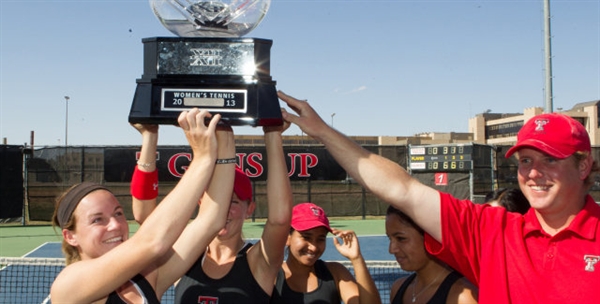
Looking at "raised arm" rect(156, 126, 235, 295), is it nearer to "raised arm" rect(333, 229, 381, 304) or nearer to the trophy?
the trophy

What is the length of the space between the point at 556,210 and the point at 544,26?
37.9 feet

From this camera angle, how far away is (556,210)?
2303 mm

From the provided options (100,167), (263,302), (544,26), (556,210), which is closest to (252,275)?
(263,302)

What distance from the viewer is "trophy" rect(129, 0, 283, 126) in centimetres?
239

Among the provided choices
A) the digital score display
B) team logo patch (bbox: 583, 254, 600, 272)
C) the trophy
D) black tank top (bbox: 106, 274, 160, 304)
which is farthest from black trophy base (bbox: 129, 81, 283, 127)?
the digital score display

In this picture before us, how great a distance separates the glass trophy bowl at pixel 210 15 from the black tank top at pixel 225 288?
3.65 feet

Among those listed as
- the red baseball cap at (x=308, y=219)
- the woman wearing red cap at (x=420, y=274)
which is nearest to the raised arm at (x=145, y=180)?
the red baseball cap at (x=308, y=219)

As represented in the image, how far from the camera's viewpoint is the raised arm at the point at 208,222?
241 cm

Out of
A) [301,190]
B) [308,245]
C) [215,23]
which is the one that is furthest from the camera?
[301,190]

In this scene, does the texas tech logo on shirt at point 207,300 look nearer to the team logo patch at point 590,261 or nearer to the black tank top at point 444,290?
the black tank top at point 444,290

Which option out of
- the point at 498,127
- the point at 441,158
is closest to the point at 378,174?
the point at 441,158

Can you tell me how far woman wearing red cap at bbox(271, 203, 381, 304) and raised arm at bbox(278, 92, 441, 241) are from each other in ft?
2.84

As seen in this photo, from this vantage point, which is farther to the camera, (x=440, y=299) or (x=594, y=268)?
(x=440, y=299)

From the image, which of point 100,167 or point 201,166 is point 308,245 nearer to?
point 201,166
